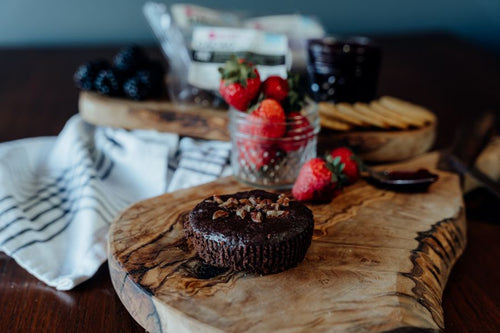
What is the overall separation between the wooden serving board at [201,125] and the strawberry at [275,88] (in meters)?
0.25

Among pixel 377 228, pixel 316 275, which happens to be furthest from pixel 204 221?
pixel 377 228

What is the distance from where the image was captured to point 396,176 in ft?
4.61

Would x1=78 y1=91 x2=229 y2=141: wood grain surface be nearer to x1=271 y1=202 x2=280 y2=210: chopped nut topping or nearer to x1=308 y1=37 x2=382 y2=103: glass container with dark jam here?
x1=308 y1=37 x2=382 y2=103: glass container with dark jam

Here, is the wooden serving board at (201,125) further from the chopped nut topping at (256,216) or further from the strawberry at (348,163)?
the chopped nut topping at (256,216)

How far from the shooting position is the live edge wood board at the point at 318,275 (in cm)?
88

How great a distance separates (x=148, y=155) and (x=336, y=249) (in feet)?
2.20

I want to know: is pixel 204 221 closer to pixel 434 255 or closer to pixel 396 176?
pixel 434 255

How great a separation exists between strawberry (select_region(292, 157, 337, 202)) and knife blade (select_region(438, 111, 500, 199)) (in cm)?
43

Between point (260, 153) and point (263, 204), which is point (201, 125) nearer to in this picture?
point (260, 153)

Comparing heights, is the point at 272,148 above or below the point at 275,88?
below

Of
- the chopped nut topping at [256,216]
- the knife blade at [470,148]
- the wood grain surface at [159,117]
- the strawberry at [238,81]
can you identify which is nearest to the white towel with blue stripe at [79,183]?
the wood grain surface at [159,117]

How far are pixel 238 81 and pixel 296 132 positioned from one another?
0.63ft

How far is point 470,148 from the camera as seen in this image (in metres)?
1.62

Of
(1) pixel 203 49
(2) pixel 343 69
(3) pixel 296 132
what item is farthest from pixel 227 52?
(3) pixel 296 132
